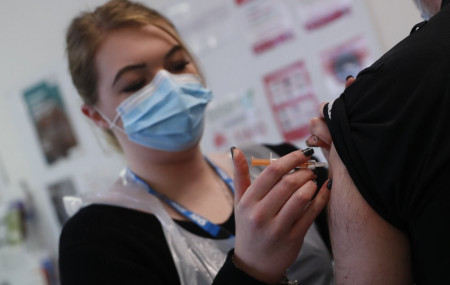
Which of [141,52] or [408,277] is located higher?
[141,52]

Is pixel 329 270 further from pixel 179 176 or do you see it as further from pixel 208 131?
pixel 208 131

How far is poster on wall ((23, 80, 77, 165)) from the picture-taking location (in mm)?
2582

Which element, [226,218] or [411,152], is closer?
[411,152]

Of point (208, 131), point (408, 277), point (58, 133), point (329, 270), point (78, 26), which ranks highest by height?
point (78, 26)

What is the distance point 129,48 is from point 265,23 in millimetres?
980

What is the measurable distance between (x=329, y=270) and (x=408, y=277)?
15.9 inches

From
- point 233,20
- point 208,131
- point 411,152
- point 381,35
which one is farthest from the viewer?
point 208,131

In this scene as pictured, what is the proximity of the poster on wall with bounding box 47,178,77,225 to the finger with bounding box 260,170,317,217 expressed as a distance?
2222mm

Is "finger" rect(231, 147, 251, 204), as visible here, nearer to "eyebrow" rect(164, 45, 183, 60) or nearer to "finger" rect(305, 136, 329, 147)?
"finger" rect(305, 136, 329, 147)

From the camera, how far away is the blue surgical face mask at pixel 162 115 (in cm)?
116

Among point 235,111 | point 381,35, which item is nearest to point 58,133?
point 235,111

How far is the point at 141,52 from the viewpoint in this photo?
114 centimetres

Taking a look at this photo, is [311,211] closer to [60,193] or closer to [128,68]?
[128,68]

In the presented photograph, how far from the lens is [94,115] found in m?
1.28
